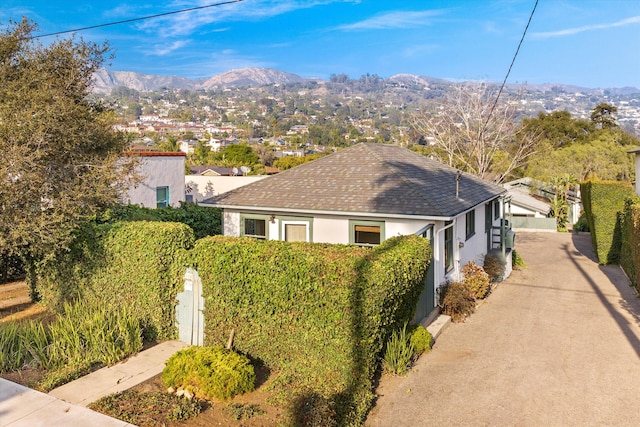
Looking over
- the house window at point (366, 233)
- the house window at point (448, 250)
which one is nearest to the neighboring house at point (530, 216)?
the house window at point (448, 250)

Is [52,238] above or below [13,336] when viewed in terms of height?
above

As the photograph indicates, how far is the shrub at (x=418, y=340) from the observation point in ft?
28.4

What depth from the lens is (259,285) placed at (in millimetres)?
7238

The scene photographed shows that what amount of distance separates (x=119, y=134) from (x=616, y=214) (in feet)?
64.5

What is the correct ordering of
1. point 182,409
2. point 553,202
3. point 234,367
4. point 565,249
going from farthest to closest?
point 553,202, point 565,249, point 234,367, point 182,409

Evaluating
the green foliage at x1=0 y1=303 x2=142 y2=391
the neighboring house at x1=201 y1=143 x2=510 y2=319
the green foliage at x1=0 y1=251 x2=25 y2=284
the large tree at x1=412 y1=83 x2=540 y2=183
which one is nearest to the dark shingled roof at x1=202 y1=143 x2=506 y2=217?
the neighboring house at x1=201 y1=143 x2=510 y2=319

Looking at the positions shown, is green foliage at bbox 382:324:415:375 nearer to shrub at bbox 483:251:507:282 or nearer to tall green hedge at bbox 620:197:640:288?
shrub at bbox 483:251:507:282

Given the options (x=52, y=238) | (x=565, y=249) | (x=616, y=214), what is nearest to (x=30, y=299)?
(x=52, y=238)

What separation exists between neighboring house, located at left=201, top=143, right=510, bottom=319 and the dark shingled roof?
2cm

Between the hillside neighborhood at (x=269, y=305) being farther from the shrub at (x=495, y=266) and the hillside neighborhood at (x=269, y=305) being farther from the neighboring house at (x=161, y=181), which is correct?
the neighboring house at (x=161, y=181)

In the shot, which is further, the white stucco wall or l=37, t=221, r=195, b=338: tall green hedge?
the white stucco wall

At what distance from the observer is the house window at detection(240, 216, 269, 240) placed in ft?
43.3

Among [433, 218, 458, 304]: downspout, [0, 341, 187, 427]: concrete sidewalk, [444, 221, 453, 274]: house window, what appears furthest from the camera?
[444, 221, 453, 274]: house window

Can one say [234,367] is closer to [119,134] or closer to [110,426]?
[110,426]
